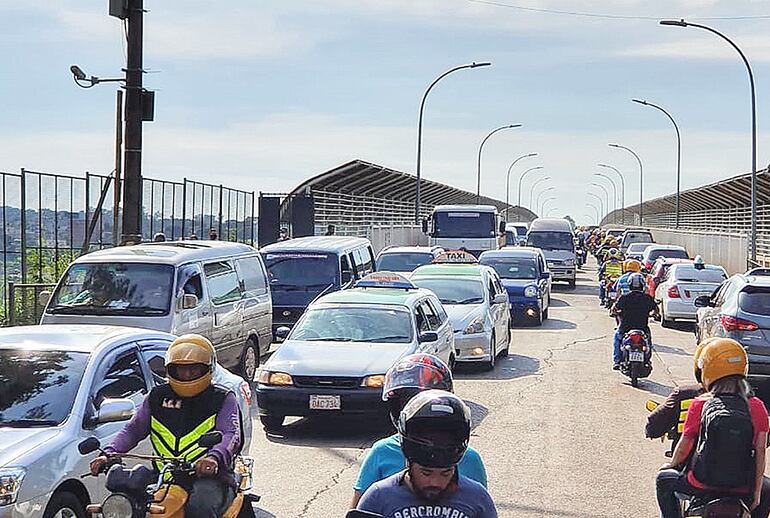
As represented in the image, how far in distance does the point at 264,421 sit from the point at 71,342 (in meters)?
4.89

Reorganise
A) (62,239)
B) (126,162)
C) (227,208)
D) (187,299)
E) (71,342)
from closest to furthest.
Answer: (71,342), (187,299), (126,162), (62,239), (227,208)

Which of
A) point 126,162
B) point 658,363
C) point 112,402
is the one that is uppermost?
point 126,162

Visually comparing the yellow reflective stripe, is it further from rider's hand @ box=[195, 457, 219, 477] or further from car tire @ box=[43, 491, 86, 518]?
car tire @ box=[43, 491, 86, 518]

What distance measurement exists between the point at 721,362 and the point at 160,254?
402 inches

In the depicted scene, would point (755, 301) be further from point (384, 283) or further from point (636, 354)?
point (384, 283)

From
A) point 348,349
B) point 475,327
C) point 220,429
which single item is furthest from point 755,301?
point 220,429

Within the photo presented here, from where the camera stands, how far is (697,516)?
6.04 meters

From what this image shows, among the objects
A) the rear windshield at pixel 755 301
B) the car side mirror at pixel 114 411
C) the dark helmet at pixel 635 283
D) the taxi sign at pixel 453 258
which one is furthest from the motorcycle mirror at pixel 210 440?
the taxi sign at pixel 453 258

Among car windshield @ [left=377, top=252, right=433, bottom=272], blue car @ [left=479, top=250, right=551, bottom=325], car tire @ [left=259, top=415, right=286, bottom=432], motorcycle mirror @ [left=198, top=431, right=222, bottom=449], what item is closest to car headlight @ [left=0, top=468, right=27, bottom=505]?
motorcycle mirror @ [left=198, top=431, right=222, bottom=449]

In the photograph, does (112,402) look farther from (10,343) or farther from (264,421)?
(264,421)

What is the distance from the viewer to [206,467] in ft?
18.7

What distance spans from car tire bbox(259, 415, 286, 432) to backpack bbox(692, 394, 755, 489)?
7.13 m

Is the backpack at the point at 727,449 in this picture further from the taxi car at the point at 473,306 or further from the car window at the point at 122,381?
the taxi car at the point at 473,306

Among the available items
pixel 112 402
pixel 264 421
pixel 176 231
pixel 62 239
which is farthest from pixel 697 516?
pixel 176 231
